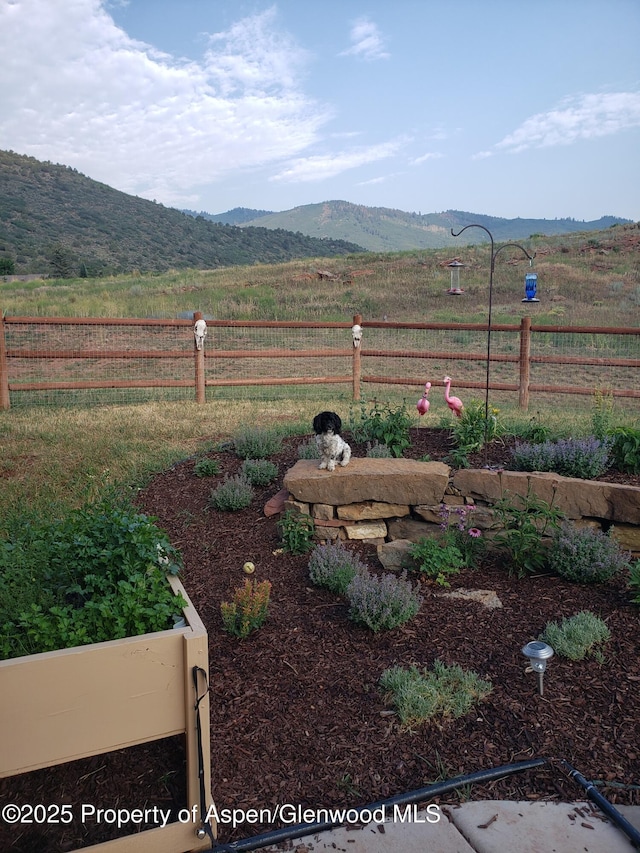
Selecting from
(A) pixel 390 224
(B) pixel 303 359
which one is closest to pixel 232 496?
(B) pixel 303 359

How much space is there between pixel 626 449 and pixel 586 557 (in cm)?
135

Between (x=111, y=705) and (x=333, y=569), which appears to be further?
(x=333, y=569)

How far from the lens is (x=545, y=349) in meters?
14.7

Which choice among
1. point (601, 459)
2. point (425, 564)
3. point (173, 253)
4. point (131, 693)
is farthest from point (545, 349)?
point (173, 253)

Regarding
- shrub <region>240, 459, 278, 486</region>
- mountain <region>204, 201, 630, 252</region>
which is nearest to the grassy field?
shrub <region>240, 459, 278, 486</region>

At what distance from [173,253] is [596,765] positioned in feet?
144

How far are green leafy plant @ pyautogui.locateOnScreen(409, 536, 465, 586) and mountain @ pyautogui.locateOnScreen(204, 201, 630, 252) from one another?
116287mm

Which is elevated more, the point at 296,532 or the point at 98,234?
the point at 98,234

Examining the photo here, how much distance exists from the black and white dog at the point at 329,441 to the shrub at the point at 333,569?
81 centimetres

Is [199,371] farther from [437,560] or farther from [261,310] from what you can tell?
[261,310]

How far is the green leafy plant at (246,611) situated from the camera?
3.27m

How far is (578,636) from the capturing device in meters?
3.17

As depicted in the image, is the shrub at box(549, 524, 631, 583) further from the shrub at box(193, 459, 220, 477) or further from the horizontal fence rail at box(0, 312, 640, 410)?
the horizontal fence rail at box(0, 312, 640, 410)

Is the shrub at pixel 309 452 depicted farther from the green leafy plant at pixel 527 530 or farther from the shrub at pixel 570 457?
the green leafy plant at pixel 527 530
